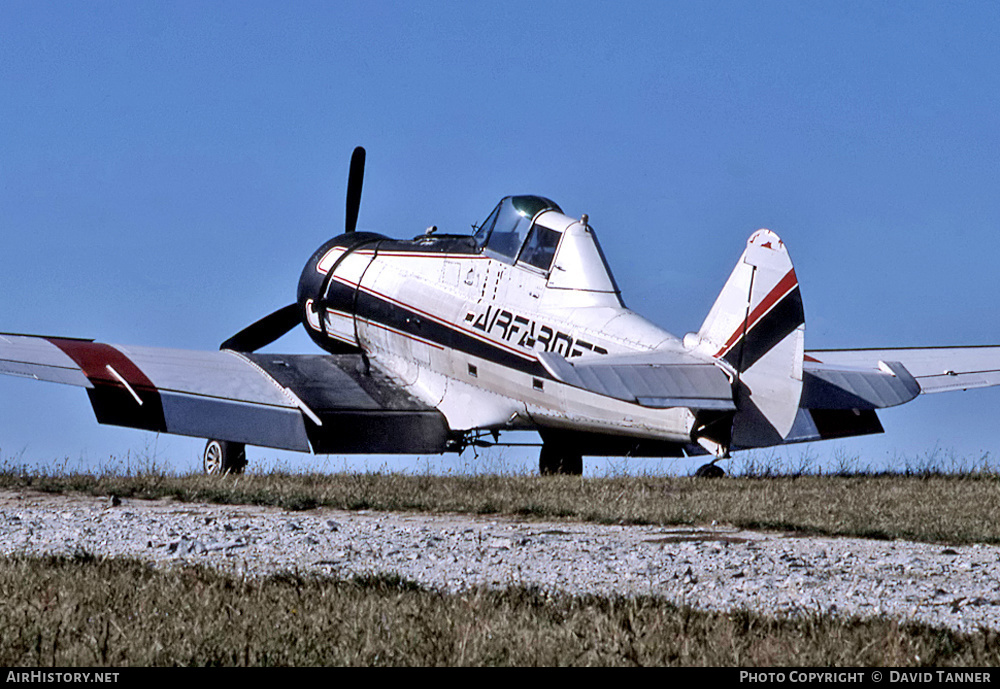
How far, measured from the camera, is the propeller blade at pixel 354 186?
1989 cm

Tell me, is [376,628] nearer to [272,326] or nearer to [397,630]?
[397,630]

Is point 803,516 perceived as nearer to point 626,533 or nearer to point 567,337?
point 626,533

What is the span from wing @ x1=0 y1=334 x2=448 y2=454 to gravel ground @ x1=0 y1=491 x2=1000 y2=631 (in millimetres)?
4775

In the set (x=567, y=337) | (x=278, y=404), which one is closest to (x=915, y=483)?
(x=567, y=337)

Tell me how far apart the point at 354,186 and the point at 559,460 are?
696 cm

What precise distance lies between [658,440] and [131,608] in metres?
8.19

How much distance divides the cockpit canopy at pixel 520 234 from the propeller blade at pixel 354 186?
533 cm

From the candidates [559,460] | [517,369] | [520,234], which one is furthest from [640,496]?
[520,234]

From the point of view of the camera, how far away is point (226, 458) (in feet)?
48.4

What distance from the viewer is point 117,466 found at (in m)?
12.5

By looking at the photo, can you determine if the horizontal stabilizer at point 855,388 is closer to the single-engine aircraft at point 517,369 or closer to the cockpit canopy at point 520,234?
the single-engine aircraft at point 517,369

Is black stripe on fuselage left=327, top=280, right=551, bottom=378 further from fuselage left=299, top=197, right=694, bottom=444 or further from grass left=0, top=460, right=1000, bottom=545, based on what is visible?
grass left=0, top=460, right=1000, bottom=545

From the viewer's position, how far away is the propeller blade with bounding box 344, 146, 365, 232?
1989cm

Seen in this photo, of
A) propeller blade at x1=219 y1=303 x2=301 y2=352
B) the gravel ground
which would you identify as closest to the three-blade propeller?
propeller blade at x1=219 y1=303 x2=301 y2=352
